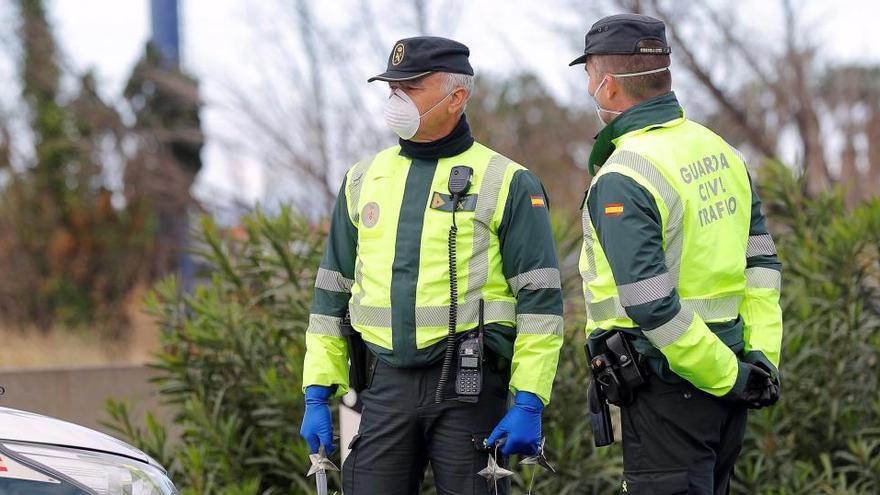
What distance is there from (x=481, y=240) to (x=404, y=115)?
1.57 ft

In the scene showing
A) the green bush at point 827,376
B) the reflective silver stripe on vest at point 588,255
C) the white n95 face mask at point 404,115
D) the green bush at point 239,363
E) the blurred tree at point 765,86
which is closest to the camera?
the reflective silver stripe on vest at point 588,255

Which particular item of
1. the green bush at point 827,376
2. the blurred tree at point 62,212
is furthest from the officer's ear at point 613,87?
the blurred tree at point 62,212

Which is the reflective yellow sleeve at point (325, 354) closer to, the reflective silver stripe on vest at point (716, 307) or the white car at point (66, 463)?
the white car at point (66, 463)

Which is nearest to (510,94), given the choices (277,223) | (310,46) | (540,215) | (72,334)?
(310,46)

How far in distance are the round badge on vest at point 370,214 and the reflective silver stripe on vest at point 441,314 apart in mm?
269

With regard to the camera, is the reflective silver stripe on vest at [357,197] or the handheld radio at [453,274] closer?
the handheld radio at [453,274]

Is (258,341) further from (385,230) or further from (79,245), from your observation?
(79,245)

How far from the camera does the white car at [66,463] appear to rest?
3.32m

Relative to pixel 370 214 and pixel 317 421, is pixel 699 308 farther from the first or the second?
pixel 317 421

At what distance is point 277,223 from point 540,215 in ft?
7.85

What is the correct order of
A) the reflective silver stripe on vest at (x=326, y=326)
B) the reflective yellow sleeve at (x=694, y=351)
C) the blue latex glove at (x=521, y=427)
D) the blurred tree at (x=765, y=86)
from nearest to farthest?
the reflective yellow sleeve at (x=694, y=351) < the blue latex glove at (x=521, y=427) < the reflective silver stripe on vest at (x=326, y=326) < the blurred tree at (x=765, y=86)

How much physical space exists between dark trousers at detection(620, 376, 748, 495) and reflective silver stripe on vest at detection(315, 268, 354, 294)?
1070 mm

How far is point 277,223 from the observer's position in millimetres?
6051

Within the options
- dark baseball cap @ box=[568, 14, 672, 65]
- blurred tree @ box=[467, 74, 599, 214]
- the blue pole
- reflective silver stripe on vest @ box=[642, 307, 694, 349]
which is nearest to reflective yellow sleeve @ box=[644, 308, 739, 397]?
reflective silver stripe on vest @ box=[642, 307, 694, 349]
